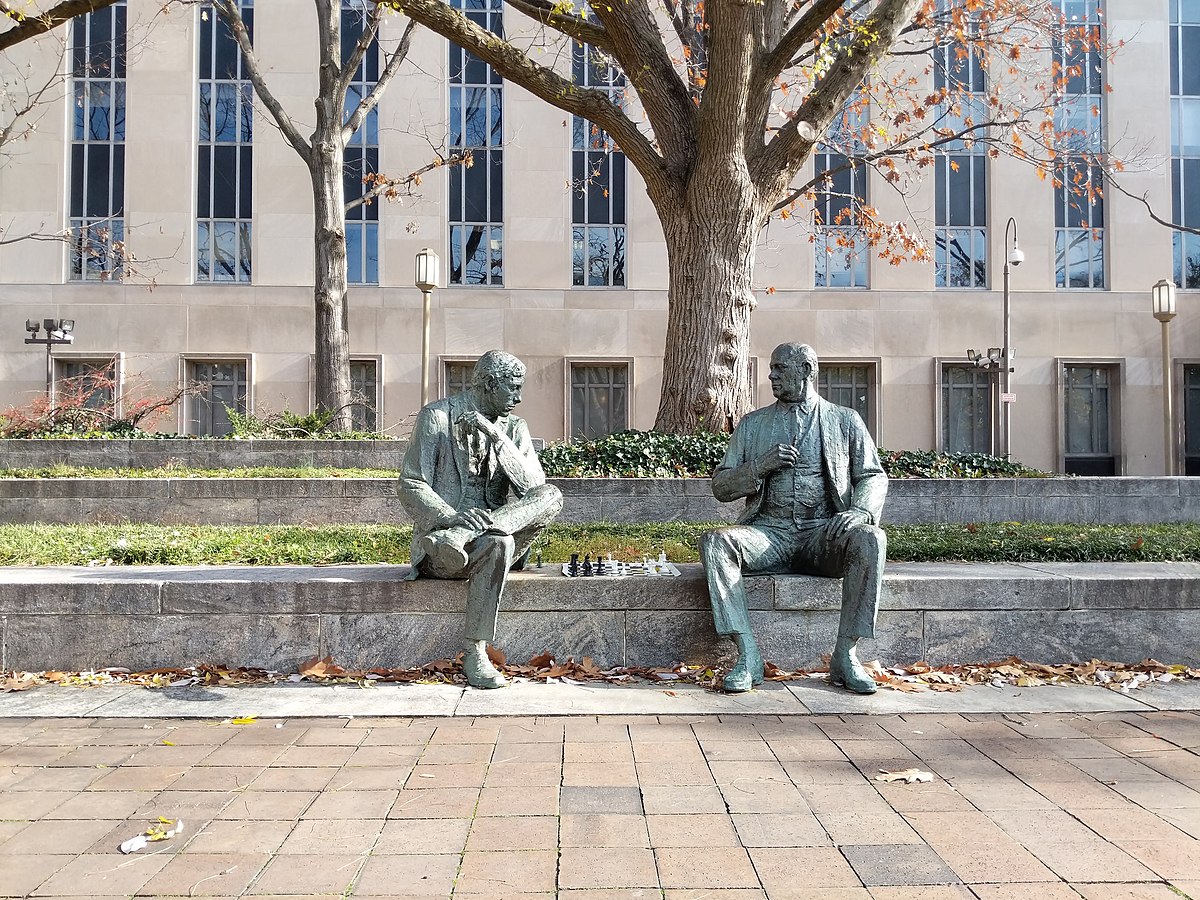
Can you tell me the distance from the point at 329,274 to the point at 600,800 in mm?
14513

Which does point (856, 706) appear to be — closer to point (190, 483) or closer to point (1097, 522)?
point (1097, 522)

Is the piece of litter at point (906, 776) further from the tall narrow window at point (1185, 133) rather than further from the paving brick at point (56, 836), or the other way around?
the tall narrow window at point (1185, 133)

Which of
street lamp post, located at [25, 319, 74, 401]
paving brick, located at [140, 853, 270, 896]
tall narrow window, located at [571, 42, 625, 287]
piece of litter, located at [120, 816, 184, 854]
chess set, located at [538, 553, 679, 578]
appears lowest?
paving brick, located at [140, 853, 270, 896]

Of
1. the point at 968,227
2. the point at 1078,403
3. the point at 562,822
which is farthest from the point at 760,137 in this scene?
the point at 1078,403

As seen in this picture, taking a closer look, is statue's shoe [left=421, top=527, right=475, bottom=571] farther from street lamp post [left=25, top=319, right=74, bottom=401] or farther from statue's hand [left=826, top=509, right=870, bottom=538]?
street lamp post [left=25, top=319, right=74, bottom=401]

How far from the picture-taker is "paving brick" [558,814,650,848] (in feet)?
9.86

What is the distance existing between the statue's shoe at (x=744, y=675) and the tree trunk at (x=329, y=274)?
12.5 m

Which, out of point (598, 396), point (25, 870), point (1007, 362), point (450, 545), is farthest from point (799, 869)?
point (598, 396)

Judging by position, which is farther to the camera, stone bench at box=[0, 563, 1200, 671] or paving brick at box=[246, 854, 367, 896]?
stone bench at box=[0, 563, 1200, 671]

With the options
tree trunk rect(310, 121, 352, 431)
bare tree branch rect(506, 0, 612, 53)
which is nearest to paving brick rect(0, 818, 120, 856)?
bare tree branch rect(506, 0, 612, 53)

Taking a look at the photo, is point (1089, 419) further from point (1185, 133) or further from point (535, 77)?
point (535, 77)

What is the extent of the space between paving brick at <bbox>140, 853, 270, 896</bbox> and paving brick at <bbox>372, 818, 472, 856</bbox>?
0.38 m

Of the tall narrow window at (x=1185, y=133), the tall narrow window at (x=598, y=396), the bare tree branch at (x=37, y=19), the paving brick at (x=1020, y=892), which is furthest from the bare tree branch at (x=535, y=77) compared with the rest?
the tall narrow window at (x=1185, y=133)

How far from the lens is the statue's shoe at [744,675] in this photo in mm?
4859
